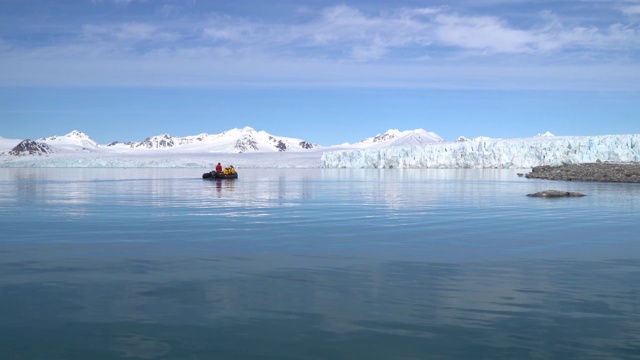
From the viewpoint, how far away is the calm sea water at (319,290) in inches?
192

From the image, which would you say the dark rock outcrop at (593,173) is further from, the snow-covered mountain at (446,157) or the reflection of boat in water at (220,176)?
the reflection of boat in water at (220,176)

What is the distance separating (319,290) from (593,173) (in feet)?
119

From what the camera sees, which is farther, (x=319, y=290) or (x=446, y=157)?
(x=446, y=157)

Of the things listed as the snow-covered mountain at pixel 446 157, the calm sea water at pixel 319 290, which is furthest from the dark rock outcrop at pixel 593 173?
the calm sea water at pixel 319 290

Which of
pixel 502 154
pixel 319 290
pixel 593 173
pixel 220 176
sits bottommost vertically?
pixel 319 290

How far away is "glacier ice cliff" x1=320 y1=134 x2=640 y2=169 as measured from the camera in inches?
2190

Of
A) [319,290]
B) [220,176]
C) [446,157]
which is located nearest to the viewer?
[319,290]

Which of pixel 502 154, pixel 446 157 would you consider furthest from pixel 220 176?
pixel 502 154

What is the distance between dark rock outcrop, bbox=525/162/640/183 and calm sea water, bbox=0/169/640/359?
2547 centimetres

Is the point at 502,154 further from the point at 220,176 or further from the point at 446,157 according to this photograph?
the point at 220,176

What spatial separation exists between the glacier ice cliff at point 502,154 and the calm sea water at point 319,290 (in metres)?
47.5

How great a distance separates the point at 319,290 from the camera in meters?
6.61

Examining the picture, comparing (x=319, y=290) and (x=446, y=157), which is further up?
(x=446, y=157)

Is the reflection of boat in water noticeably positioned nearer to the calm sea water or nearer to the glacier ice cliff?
the calm sea water
